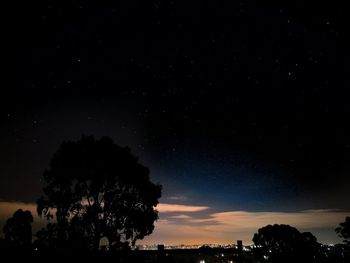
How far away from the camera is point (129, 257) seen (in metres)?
19.4

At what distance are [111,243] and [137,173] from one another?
5.39 m

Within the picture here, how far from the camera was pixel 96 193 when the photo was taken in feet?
86.8

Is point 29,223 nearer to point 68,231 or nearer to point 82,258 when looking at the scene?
point 68,231

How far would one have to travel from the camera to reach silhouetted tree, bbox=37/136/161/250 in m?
25.9

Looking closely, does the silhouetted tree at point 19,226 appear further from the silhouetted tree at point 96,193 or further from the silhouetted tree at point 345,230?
the silhouetted tree at point 345,230

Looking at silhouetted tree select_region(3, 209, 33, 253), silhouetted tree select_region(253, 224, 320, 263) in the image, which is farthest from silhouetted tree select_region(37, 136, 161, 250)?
silhouetted tree select_region(253, 224, 320, 263)

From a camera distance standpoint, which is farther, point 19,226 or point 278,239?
point 278,239

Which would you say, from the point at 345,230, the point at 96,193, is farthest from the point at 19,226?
the point at 345,230

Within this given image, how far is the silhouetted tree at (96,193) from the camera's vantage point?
84.9 ft

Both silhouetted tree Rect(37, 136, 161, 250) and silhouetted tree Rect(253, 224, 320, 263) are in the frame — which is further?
silhouetted tree Rect(253, 224, 320, 263)

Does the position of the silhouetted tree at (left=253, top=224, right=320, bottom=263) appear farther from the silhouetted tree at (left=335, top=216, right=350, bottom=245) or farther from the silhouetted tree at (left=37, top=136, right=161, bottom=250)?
the silhouetted tree at (left=37, top=136, right=161, bottom=250)

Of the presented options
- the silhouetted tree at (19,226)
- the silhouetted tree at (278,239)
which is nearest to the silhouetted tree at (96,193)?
the silhouetted tree at (19,226)

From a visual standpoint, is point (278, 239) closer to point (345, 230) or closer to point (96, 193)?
point (345, 230)

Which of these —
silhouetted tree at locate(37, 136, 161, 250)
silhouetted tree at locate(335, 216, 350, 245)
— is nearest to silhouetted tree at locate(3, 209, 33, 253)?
silhouetted tree at locate(37, 136, 161, 250)
